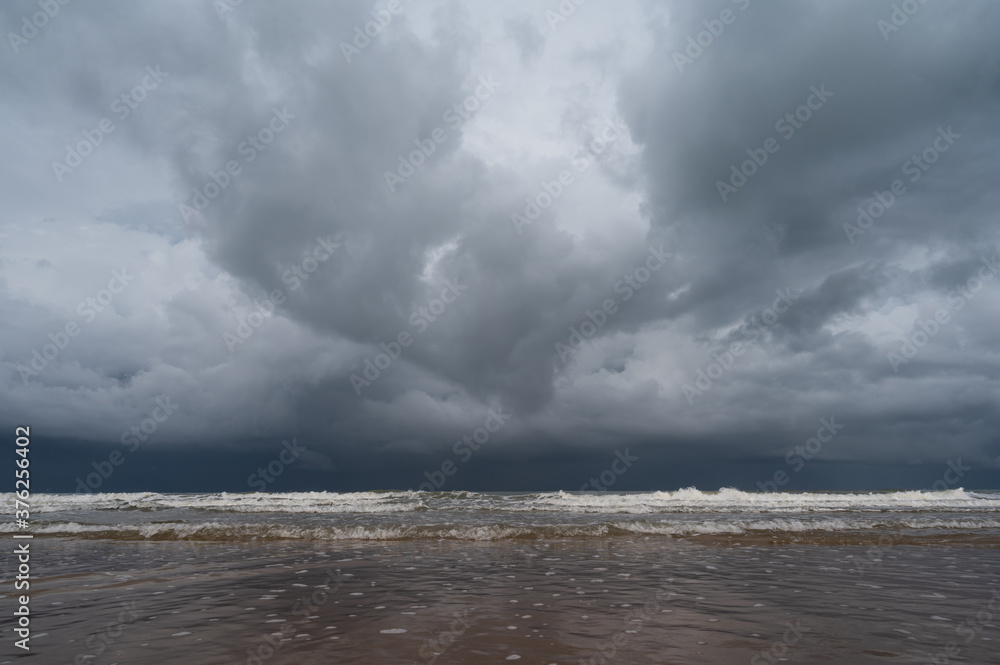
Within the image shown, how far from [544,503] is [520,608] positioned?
41897mm

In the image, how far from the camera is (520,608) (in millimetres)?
11695

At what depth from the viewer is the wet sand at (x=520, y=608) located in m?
8.78

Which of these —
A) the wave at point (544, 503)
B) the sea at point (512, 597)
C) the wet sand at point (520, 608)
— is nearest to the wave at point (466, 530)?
the sea at point (512, 597)

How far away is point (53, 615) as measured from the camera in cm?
1171

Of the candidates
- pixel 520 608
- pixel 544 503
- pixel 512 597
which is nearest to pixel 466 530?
pixel 512 597

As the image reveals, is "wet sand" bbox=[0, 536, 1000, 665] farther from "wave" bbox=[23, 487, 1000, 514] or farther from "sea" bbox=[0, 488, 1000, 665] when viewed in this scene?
"wave" bbox=[23, 487, 1000, 514]

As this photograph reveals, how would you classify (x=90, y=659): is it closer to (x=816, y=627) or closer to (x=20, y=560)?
(x=816, y=627)

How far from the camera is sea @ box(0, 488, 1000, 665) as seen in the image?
8891mm

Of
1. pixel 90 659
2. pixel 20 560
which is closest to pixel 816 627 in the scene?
pixel 90 659

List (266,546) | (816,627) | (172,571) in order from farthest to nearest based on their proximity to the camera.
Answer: (266,546)
(172,571)
(816,627)

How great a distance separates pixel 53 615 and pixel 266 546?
13.2m

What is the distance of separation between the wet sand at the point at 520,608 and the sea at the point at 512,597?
63 mm

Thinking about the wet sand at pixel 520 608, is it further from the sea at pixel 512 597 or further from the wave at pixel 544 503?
the wave at pixel 544 503

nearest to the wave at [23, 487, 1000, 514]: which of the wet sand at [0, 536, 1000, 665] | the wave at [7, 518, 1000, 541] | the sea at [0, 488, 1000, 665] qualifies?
the wave at [7, 518, 1000, 541]
